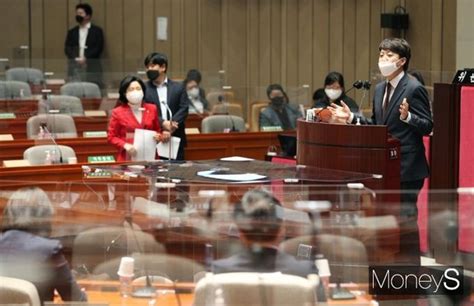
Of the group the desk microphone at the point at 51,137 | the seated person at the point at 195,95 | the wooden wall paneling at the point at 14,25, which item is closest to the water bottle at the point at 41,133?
the desk microphone at the point at 51,137

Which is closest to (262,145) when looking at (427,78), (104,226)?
(427,78)

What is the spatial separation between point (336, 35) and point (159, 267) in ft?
37.4

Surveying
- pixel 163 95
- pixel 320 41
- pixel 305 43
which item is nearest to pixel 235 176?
pixel 163 95

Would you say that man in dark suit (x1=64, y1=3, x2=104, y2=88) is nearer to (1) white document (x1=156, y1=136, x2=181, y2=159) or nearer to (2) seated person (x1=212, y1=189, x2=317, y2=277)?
(1) white document (x1=156, y1=136, x2=181, y2=159)

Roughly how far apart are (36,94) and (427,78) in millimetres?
4984

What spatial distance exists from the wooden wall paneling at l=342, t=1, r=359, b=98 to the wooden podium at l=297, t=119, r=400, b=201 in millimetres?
8307

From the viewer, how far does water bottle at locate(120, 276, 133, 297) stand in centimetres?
498

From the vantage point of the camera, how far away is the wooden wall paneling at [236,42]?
17750 millimetres

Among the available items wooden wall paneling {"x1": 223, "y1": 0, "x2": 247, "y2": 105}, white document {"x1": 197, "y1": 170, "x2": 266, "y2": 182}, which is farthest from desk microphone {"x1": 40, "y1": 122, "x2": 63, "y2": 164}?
wooden wall paneling {"x1": 223, "y1": 0, "x2": 247, "y2": 105}

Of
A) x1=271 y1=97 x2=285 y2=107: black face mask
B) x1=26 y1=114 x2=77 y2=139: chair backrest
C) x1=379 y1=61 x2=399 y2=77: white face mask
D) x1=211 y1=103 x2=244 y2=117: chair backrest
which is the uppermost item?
x1=379 y1=61 x2=399 y2=77: white face mask

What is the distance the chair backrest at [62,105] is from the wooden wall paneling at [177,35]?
4931 mm

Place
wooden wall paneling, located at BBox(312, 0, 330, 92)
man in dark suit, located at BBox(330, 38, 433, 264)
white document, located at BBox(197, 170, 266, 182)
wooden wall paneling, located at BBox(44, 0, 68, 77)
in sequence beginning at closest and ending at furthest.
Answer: white document, located at BBox(197, 170, 266, 182) → man in dark suit, located at BBox(330, 38, 433, 264) → wooden wall paneling, located at BBox(312, 0, 330, 92) → wooden wall paneling, located at BBox(44, 0, 68, 77)

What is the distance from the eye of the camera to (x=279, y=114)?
1312 centimetres

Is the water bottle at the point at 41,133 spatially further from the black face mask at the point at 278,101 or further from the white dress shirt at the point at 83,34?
the white dress shirt at the point at 83,34
